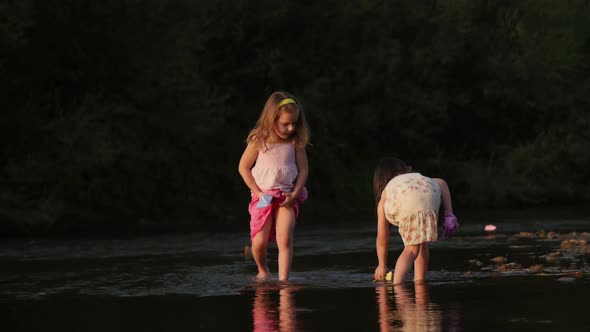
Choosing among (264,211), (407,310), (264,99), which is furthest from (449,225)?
(264,99)

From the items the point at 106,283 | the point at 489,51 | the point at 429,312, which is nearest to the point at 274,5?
the point at 489,51

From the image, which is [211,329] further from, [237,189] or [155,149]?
[237,189]

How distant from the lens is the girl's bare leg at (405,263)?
10.9 m

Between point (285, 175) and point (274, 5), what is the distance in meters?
26.6

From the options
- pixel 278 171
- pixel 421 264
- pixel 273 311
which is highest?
pixel 278 171

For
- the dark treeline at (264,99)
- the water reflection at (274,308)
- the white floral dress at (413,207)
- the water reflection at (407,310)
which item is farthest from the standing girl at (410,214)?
the dark treeline at (264,99)

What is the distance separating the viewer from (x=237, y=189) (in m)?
33.3

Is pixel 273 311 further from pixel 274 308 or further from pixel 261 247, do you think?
pixel 261 247

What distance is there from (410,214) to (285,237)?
4.12ft

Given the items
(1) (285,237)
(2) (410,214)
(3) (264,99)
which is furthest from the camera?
A: (3) (264,99)

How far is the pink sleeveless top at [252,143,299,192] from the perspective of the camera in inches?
470

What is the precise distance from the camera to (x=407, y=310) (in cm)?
860

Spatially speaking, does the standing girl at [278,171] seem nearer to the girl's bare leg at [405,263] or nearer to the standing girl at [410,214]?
the standing girl at [410,214]

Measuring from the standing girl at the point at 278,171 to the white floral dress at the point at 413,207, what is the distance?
993mm
